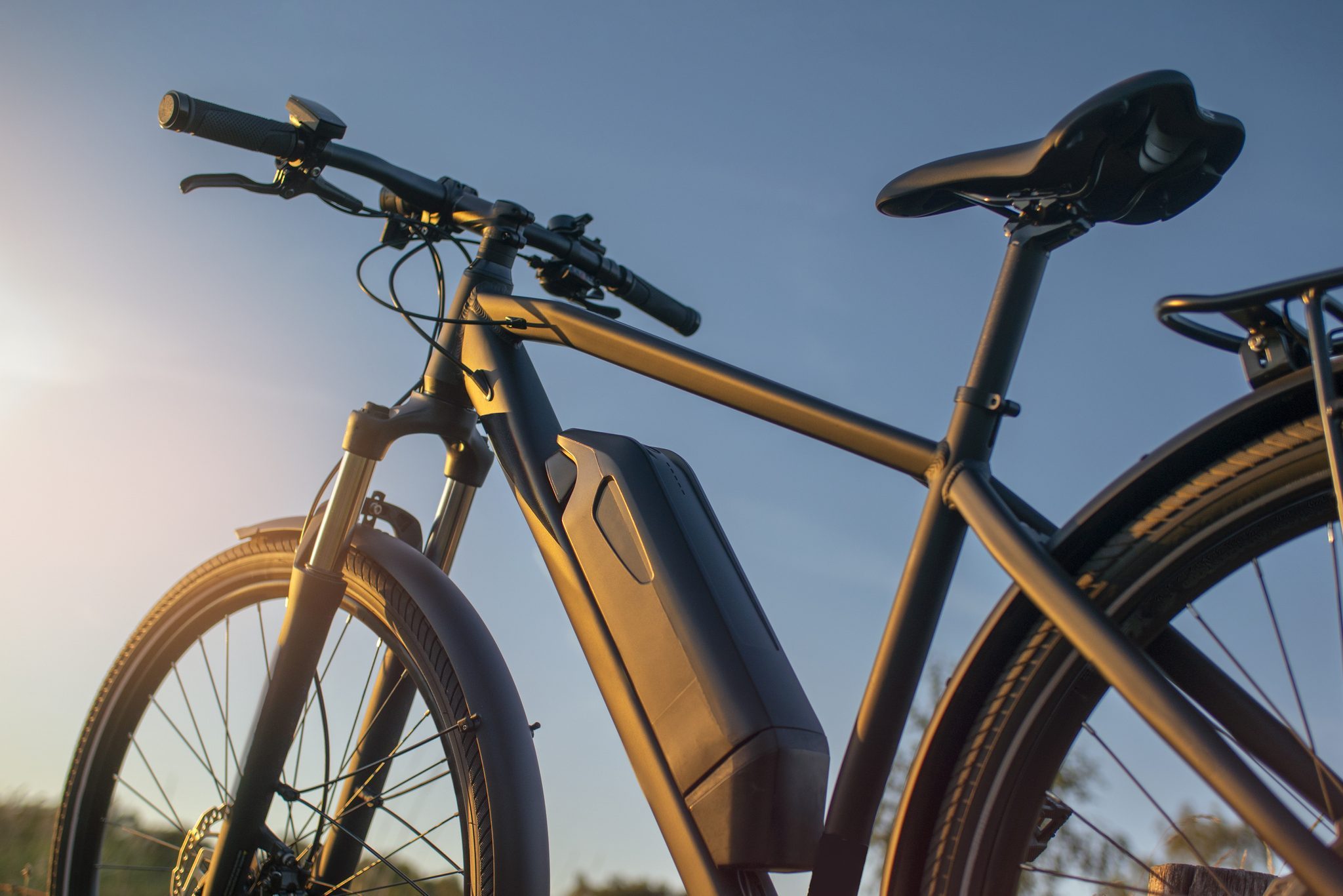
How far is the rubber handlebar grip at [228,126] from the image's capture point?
5.25 feet

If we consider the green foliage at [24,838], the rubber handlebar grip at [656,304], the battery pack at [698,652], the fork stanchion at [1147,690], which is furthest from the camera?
the green foliage at [24,838]

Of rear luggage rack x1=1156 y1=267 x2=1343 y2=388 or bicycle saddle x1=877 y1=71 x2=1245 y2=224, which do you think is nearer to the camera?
rear luggage rack x1=1156 y1=267 x2=1343 y2=388

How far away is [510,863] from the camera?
139cm

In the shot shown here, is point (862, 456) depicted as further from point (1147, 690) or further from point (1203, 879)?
point (1203, 879)

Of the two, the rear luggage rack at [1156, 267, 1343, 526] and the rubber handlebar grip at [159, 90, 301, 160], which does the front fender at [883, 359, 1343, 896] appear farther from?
the rubber handlebar grip at [159, 90, 301, 160]

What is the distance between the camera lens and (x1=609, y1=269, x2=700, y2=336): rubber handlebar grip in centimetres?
202

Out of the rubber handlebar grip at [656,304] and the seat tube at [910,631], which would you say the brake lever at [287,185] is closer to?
the rubber handlebar grip at [656,304]

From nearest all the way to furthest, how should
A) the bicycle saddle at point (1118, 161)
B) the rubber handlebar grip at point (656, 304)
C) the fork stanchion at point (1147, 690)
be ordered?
the fork stanchion at point (1147, 690), the bicycle saddle at point (1118, 161), the rubber handlebar grip at point (656, 304)

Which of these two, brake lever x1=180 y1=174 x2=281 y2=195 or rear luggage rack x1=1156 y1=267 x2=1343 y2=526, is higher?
brake lever x1=180 y1=174 x2=281 y2=195

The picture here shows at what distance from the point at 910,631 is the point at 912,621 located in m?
0.01

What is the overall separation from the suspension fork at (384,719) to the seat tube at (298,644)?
0.11 metres

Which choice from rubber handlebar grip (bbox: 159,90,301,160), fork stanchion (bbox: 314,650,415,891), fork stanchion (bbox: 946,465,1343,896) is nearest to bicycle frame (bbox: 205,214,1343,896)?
fork stanchion (bbox: 946,465,1343,896)

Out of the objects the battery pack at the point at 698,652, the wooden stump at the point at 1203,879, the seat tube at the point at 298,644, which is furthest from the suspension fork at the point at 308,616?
the wooden stump at the point at 1203,879

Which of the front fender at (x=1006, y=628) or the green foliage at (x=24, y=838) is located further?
the green foliage at (x=24, y=838)
